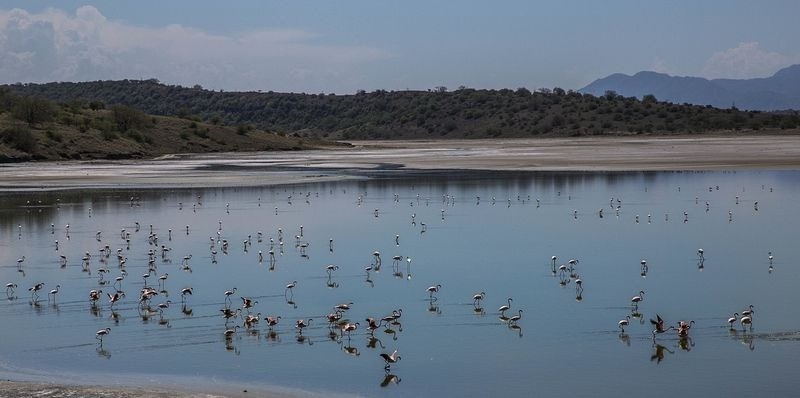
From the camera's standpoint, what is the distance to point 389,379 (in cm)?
1480

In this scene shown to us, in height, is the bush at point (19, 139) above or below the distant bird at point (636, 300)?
above

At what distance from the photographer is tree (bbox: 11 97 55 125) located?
80.9m

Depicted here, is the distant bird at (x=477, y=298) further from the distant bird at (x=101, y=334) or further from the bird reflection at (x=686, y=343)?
the distant bird at (x=101, y=334)

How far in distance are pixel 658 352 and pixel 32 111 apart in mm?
73358

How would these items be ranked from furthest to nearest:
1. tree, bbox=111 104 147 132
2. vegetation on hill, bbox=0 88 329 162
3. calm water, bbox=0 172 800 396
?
1. tree, bbox=111 104 147 132
2. vegetation on hill, bbox=0 88 329 162
3. calm water, bbox=0 172 800 396

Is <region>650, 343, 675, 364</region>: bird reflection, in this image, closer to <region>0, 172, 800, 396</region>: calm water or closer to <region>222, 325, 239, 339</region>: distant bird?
<region>0, 172, 800, 396</region>: calm water

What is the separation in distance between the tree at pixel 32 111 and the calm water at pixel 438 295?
42.5 metres

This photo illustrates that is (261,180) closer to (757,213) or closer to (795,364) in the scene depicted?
(757,213)

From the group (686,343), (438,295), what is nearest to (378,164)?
(438,295)

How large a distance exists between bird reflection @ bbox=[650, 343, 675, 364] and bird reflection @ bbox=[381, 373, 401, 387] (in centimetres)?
387

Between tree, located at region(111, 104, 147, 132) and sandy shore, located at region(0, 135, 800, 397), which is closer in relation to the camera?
sandy shore, located at region(0, 135, 800, 397)

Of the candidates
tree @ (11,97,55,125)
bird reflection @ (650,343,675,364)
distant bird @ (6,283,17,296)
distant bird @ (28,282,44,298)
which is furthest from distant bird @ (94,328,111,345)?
tree @ (11,97,55,125)

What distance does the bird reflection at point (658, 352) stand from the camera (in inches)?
618

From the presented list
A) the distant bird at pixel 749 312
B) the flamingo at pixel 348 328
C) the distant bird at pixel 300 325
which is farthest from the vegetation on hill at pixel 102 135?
the distant bird at pixel 749 312
